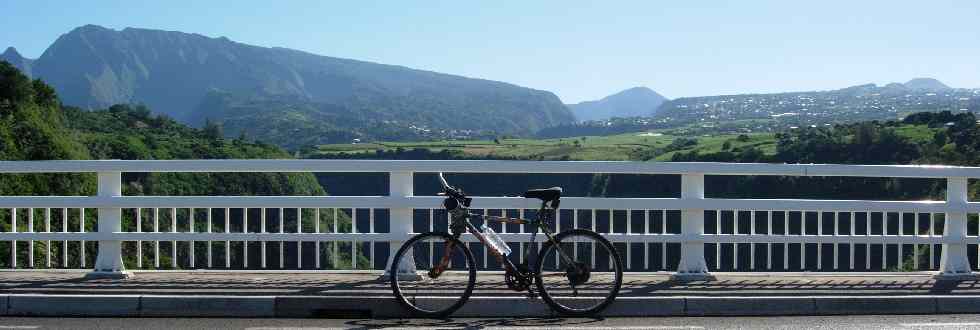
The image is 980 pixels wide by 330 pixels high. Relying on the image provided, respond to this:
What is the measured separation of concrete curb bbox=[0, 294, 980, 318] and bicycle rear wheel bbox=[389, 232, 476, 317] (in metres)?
0.15

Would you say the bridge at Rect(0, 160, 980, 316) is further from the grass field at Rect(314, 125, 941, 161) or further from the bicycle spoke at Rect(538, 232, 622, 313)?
the grass field at Rect(314, 125, 941, 161)

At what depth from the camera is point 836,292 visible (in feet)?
27.9

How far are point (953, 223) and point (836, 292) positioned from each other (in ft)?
5.61

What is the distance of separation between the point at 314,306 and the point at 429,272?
34.7 inches

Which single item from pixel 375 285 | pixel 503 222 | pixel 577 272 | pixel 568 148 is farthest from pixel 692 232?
pixel 568 148

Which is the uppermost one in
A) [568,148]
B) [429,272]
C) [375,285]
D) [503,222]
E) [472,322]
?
[568,148]

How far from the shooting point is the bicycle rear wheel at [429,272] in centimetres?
769

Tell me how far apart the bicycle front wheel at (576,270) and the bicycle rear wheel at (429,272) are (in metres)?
0.56

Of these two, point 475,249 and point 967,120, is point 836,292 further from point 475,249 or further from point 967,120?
point 967,120

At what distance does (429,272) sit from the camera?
7906 mm

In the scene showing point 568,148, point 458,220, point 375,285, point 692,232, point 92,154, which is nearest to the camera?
point 458,220

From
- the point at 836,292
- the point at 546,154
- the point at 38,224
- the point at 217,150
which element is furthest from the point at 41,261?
the point at 546,154

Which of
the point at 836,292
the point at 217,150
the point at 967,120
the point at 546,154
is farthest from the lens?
the point at 546,154

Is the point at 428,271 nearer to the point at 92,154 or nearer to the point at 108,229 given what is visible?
the point at 108,229
